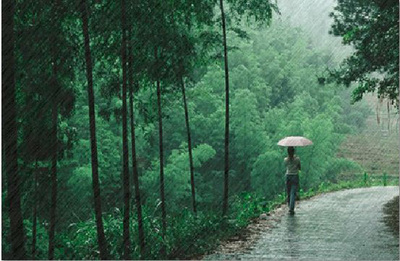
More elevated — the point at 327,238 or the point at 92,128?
the point at 92,128

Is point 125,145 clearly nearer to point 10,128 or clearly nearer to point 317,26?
point 10,128

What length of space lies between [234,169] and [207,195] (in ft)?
6.61

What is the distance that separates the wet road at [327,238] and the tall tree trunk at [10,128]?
247 centimetres

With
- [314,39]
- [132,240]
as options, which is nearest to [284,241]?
[132,240]

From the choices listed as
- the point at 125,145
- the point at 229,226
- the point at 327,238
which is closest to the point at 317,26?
the point at 229,226

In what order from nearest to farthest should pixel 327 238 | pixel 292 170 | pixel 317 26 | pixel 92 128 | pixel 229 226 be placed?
pixel 92 128, pixel 327 238, pixel 229 226, pixel 292 170, pixel 317 26

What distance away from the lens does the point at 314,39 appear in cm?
6681

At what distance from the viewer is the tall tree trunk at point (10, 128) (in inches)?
226

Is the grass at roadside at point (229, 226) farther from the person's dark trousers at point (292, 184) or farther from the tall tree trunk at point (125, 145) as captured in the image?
the tall tree trunk at point (125, 145)

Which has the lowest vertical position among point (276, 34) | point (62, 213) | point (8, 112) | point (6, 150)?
point (62, 213)

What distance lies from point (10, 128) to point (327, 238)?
4.86 metres

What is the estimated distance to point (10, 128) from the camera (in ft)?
19.4

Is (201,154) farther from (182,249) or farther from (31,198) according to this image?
(182,249)

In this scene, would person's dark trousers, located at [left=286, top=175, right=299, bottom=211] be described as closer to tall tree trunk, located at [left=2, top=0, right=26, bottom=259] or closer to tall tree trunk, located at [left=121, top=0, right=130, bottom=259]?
tall tree trunk, located at [left=121, top=0, right=130, bottom=259]
